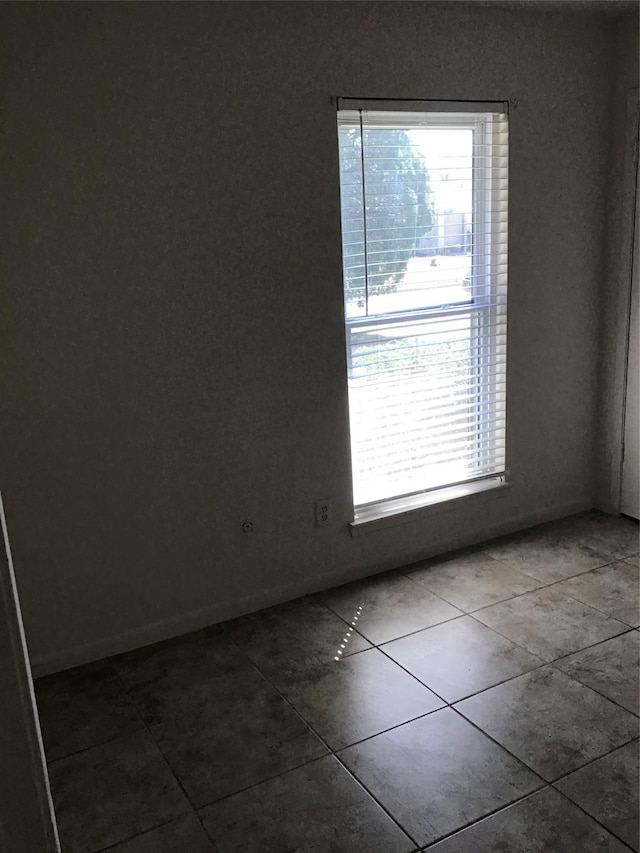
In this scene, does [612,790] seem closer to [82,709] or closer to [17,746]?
Answer: [82,709]

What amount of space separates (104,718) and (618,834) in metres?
1.57

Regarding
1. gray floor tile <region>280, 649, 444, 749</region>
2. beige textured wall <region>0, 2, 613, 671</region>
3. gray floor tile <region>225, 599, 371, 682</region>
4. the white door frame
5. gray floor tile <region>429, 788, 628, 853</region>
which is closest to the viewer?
the white door frame

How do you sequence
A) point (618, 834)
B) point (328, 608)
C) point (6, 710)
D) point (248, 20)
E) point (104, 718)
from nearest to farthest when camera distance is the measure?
1. point (6, 710)
2. point (618, 834)
3. point (104, 718)
4. point (248, 20)
5. point (328, 608)

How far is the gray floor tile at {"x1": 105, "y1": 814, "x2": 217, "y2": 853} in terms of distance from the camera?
1917mm

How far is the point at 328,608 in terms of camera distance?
3.10m

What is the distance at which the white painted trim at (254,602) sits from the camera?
2775 millimetres

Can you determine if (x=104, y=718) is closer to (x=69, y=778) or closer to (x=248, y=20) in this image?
(x=69, y=778)

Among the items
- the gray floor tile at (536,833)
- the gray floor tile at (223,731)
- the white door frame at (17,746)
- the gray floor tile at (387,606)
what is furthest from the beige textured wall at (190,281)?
the white door frame at (17,746)

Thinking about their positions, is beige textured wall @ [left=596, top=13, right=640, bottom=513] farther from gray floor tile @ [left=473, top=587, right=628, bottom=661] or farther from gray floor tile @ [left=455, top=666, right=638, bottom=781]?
gray floor tile @ [left=455, top=666, right=638, bottom=781]

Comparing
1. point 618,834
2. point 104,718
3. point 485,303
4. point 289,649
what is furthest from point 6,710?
point 485,303

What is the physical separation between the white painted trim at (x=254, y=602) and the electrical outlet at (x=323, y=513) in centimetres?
24

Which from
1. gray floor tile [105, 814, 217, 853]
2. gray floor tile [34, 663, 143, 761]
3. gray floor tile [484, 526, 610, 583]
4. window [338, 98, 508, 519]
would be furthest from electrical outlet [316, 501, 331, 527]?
gray floor tile [105, 814, 217, 853]

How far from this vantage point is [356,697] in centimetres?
250

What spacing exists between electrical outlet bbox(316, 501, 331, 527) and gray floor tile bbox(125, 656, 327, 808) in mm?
738
